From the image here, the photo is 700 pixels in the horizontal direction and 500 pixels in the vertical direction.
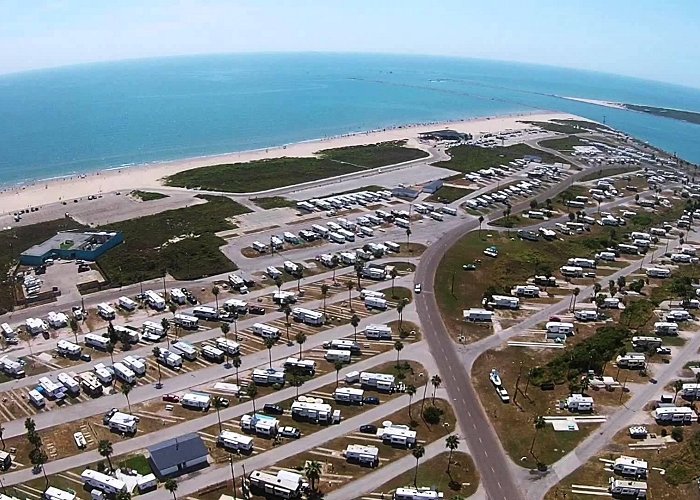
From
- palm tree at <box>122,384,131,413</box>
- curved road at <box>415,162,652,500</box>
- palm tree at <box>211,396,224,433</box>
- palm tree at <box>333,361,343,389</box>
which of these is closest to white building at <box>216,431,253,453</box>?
palm tree at <box>211,396,224,433</box>

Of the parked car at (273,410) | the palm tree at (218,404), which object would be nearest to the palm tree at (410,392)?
the parked car at (273,410)

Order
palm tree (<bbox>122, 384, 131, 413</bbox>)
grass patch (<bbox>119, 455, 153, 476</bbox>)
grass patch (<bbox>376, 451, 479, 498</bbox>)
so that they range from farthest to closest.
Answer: palm tree (<bbox>122, 384, 131, 413</bbox>) → grass patch (<bbox>119, 455, 153, 476</bbox>) → grass patch (<bbox>376, 451, 479, 498</bbox>)

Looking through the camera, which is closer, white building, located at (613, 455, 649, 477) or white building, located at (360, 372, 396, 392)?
white building, located at (613, 455, 649, 477)

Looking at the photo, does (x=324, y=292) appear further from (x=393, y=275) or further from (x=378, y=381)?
(x=378, y=381)

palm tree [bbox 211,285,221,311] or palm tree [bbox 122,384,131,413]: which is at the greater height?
palm tree [bbox 211,285,221,311]

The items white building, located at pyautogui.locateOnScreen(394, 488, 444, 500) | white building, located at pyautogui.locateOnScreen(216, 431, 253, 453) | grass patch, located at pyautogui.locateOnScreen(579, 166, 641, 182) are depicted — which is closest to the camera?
white building, located at pyautogui.locateOnScreen(394, 488, 444, 500)

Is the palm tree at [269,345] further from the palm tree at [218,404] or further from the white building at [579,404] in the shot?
the white building at [579,404]

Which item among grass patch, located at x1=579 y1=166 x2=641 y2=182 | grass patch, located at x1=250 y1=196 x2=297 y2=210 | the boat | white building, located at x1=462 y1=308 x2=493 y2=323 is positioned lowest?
the boat

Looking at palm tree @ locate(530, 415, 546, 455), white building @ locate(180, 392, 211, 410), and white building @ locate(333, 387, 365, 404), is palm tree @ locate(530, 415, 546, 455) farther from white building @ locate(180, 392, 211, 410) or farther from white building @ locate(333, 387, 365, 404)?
white building @ locate(180, 392, 211, 410)
